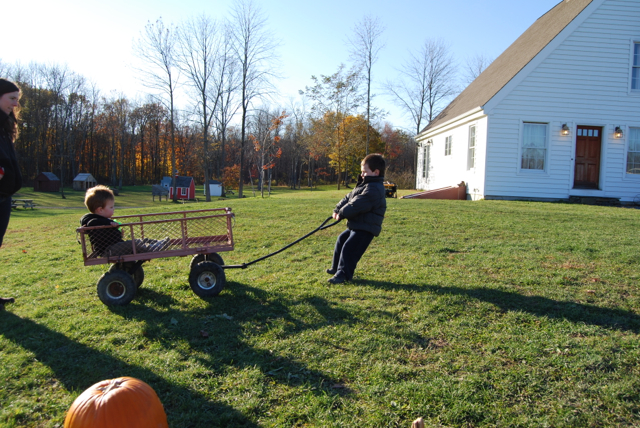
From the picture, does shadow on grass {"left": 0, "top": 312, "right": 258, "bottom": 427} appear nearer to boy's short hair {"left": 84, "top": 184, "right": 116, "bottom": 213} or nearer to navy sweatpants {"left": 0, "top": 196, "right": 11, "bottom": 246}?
navy sweatpants {"left": 0, "top": 196, "right": 11, "bottom": 246}

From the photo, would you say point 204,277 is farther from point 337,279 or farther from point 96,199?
point 337,279

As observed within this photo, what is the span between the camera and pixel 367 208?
5.21 meters

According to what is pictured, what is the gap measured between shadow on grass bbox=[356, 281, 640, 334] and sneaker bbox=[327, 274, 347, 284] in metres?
0.49

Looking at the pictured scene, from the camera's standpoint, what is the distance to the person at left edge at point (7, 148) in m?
3.87

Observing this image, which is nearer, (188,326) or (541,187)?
(188,326)

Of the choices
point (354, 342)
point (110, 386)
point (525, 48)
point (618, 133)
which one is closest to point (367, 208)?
point (354, 342)

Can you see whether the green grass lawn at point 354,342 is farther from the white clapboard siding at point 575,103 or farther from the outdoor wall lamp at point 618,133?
the outdoor wall lamp at point 618,133

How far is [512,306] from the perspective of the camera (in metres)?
4.36

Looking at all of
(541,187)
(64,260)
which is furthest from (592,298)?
(541,187)

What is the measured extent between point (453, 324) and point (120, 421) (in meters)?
3.01

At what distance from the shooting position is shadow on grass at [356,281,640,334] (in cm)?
392

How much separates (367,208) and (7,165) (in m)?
4.00

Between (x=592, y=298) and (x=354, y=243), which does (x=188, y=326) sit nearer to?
(x=354, y=243)

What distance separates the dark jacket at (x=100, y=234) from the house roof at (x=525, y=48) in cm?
1489
